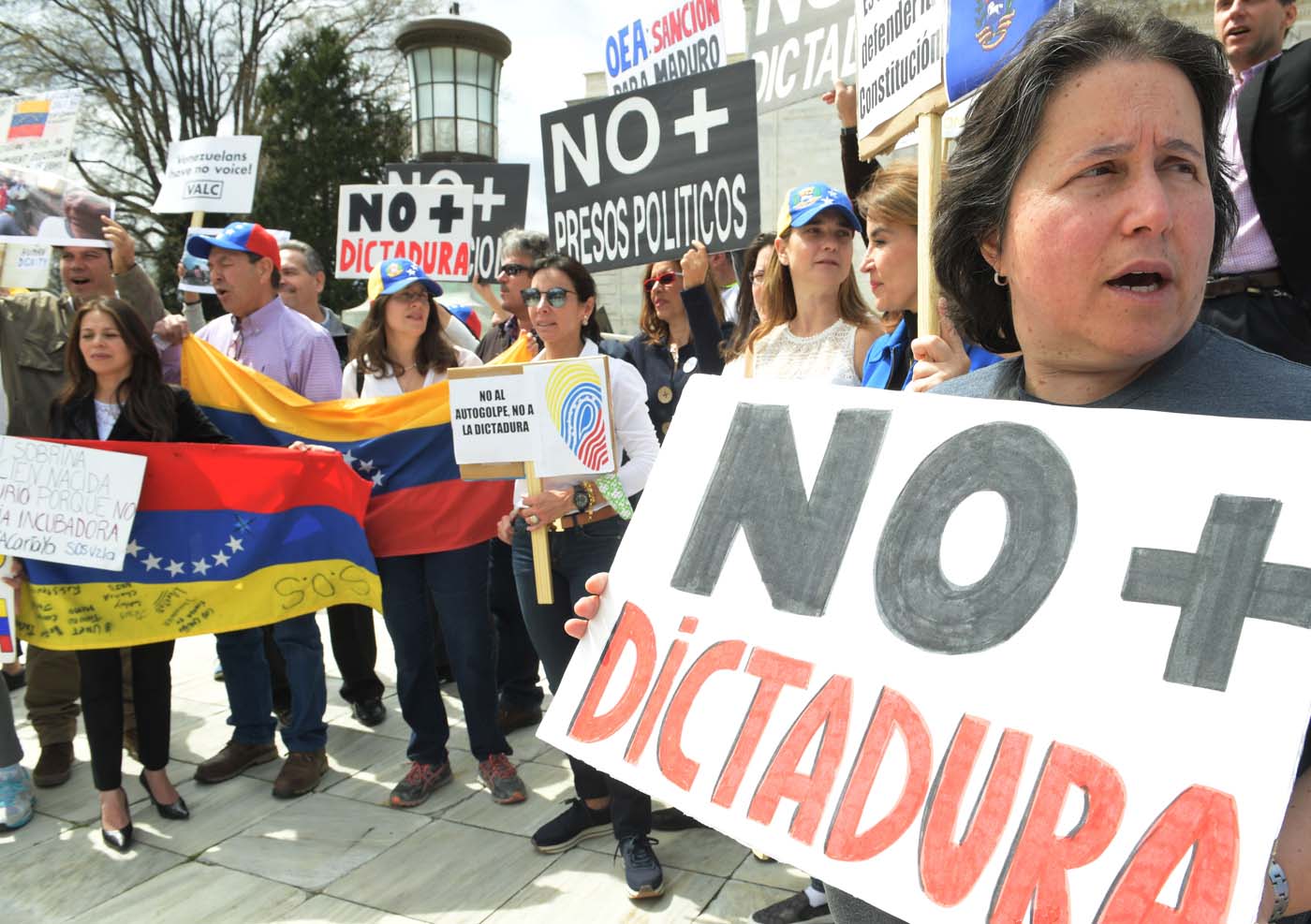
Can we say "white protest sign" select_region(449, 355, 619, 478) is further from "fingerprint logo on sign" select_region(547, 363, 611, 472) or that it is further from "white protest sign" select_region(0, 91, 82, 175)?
"white protest sign" select_region(0, 91, 82, 175)

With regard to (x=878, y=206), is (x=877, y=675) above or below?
below

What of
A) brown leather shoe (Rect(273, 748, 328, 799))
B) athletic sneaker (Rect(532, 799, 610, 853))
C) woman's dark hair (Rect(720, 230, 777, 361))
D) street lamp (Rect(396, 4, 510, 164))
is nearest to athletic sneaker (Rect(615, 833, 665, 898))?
athletic sneaker (Rect(532, 799, 610, 853))

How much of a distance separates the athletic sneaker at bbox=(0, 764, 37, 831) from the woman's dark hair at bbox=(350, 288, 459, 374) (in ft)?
7.01

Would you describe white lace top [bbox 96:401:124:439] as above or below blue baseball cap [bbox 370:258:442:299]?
below

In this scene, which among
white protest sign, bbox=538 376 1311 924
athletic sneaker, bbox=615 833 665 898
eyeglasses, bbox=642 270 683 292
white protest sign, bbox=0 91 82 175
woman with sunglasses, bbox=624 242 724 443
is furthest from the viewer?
white protest sign, bbox=0 91 82 175

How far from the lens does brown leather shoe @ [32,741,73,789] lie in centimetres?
426

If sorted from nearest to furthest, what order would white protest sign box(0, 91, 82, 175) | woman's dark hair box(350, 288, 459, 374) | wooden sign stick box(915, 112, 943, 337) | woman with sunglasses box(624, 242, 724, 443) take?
wooden sign stick box(915, 112, 943, 337)
woman's dark hair box(350, 288, 459, 374)
woman with sunglasses box(624, 242, 724, 443)
white protest sign box(0, 91, 82, 175)

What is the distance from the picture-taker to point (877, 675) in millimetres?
1235

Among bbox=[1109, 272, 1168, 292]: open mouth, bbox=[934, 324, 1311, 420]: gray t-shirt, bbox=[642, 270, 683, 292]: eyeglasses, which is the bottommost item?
bbox=[934, 324, 1311, 420]: gray t-shirt

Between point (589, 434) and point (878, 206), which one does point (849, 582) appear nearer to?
point (878, 206)

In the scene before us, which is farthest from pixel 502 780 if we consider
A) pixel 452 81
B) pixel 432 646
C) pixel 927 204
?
pixel 452 81

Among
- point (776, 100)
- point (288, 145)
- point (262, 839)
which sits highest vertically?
point (288, 145)

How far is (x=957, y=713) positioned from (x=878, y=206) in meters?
1.67

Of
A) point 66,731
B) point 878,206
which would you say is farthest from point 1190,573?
point 66,731
